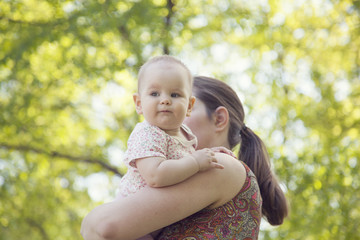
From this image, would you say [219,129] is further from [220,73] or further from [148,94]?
[220,73]

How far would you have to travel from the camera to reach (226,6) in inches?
246

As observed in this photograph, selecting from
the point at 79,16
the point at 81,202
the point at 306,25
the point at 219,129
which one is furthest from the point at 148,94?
the point at 81,202

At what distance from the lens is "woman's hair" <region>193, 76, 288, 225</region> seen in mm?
2383

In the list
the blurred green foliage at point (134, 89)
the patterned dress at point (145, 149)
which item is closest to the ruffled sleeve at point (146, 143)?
the patterned dress at point (145, 149)

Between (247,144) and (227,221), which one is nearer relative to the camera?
(227,221)

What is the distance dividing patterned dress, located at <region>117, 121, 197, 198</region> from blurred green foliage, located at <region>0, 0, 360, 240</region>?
3790 millimetres

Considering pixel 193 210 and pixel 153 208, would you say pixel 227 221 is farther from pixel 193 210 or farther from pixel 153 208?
pixel 153 208

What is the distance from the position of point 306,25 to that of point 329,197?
2.64m

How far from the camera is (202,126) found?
2441mm

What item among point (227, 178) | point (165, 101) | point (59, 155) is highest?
point (165, 101)

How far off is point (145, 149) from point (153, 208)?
20 centimetres

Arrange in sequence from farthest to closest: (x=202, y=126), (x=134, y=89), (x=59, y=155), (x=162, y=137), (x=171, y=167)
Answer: (x=59, y=155) < (x=134, y=89) < (x=202, y=126) < (x=162, y=137) < (x=171, y=167)

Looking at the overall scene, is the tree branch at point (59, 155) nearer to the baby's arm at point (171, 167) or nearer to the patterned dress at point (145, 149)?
the patterned dress at point (145, 149)

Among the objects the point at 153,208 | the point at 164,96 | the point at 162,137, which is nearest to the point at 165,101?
the point at 164,96
